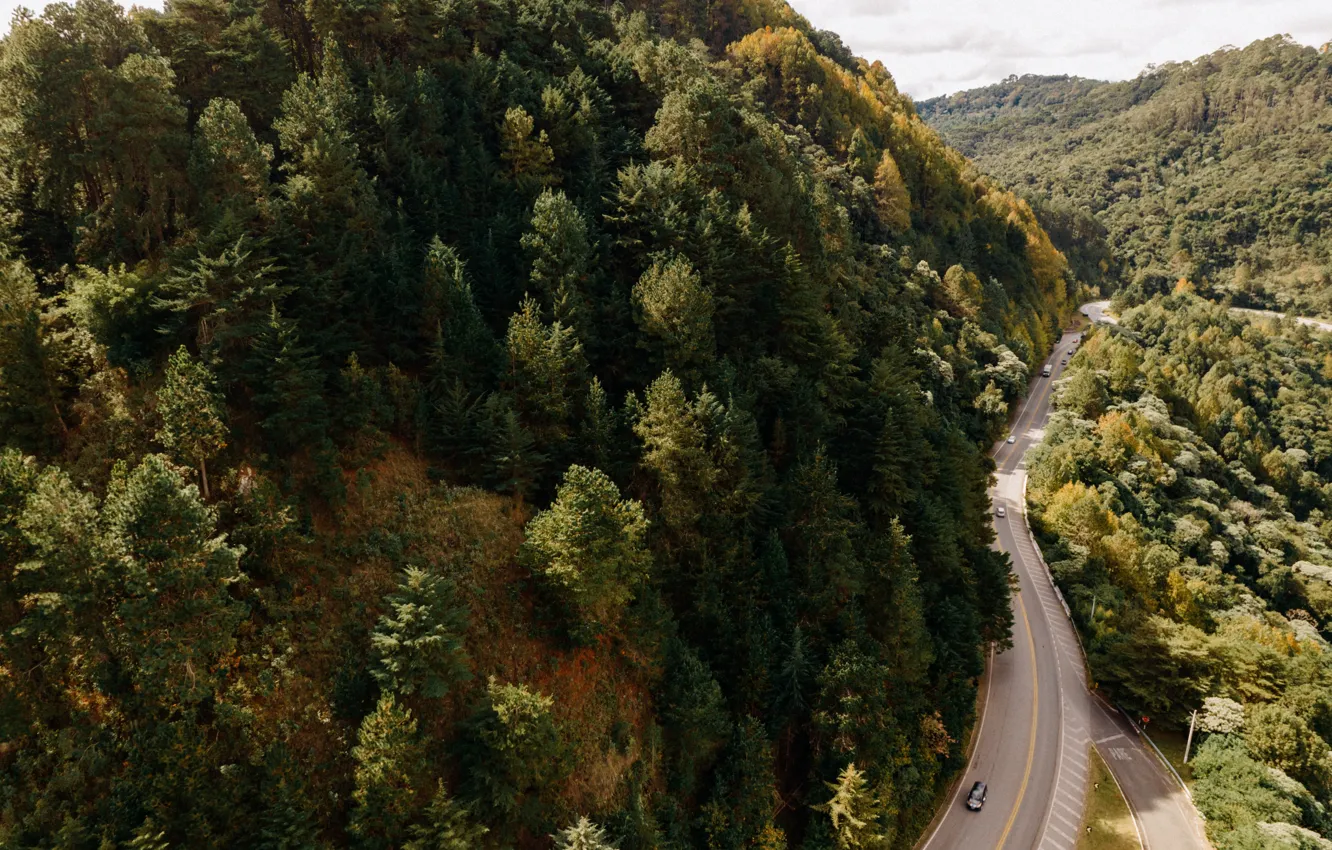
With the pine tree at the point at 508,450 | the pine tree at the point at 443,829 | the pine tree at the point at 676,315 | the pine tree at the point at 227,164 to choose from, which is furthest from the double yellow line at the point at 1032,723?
the pine tree at the point at 227,164

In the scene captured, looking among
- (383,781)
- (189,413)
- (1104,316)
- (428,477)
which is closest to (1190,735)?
(383,781)

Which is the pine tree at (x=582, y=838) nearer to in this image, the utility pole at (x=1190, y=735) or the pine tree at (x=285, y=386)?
the pine tree at (x=285, y=386)

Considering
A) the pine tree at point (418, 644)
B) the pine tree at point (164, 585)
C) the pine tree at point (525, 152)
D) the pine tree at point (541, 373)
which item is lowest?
the pine tree at point (418, 644)

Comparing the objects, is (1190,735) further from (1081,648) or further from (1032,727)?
(1081,648)

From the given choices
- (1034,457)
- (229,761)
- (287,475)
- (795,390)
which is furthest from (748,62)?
(229,761)

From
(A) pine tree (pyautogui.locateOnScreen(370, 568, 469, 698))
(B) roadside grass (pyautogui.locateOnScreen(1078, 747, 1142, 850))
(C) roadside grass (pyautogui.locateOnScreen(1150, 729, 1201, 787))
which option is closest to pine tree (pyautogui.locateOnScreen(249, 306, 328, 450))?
(A) pine tree (pyautogui.locateOnScreen(370, 568, 469, 698))

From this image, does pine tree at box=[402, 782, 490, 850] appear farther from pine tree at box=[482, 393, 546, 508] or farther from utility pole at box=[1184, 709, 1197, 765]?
utility pole at box=[1184, 709, 1197, 765]
